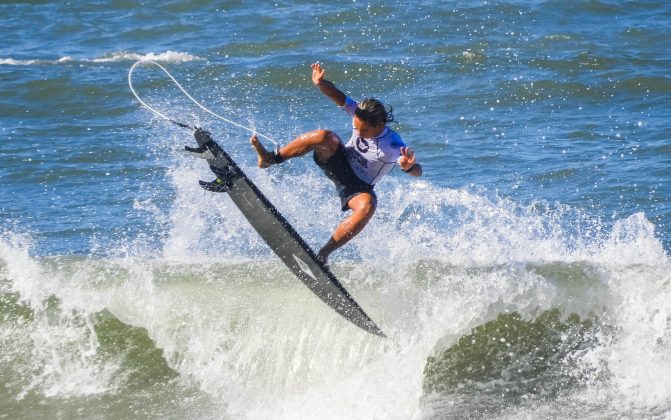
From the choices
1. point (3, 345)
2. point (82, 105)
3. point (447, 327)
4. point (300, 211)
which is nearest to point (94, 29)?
point (82, 105)

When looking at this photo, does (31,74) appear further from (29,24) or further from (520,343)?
(520,343)

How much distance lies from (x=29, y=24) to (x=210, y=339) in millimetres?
14116

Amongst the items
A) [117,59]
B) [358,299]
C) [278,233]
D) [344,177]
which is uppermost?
[344,177]

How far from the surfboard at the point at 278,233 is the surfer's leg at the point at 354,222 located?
18 cm

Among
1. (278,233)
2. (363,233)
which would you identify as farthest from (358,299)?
(363,233)

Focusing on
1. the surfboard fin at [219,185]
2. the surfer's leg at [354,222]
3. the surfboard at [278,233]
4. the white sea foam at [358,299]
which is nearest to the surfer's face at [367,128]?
the surfer's leg at [354,222]

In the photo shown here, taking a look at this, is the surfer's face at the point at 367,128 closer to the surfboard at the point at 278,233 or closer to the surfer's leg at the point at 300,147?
the surfer's leg at the point at 300,147

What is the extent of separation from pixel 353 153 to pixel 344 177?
212mm

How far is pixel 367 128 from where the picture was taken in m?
7.85

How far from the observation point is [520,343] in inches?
343

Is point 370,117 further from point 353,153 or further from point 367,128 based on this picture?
point 353,153

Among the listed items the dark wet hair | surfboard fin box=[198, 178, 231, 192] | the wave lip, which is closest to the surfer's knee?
the dark wet hair

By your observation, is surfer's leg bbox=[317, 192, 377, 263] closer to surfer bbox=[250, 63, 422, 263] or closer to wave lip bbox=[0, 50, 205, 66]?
surfer bbox=[250, 63, 422, 263]

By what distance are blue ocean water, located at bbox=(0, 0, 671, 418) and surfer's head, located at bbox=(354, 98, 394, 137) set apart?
161 cm
